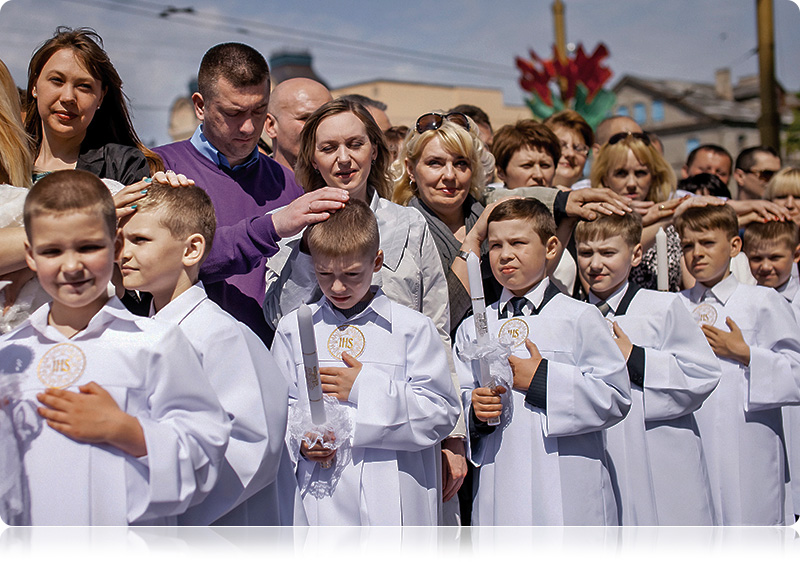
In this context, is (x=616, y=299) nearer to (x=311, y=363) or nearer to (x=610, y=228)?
(x=610, y=228)

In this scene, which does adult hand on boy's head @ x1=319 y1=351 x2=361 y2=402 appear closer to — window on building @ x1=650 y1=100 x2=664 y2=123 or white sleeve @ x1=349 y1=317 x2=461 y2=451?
white sleeve @ x1=349 y1=317 x2=461 y2=451

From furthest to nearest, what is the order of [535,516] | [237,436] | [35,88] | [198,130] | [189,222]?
[198,130] → [535,516] → [35,88] → [189,222] → [237,436]

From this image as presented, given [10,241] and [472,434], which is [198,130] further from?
[472,434]

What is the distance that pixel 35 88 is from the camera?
10.7 feet

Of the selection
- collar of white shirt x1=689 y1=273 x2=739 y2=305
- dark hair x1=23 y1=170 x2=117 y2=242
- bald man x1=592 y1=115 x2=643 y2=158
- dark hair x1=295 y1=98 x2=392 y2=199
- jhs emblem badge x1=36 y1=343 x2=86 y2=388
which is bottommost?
jhs emblem badge x1=36 y1=343 x2=86 y2=388

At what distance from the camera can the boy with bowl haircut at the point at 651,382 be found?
3.94 metres

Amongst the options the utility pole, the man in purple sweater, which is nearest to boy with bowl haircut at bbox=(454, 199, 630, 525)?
the man in purple sweater

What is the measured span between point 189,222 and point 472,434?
158 centimetres

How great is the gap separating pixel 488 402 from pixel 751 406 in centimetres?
195

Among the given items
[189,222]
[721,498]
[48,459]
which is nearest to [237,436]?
[48,459]

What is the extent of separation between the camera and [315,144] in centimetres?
359

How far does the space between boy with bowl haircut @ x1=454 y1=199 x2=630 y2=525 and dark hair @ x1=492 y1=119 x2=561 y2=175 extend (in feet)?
3.92

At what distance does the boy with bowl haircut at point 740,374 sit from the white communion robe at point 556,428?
124cm

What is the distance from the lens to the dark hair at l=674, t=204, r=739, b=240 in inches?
178
